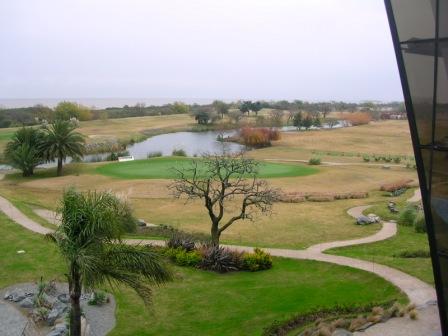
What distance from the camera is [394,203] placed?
120 feet

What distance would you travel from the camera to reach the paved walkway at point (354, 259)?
17712 millimetres

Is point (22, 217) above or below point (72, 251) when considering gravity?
below

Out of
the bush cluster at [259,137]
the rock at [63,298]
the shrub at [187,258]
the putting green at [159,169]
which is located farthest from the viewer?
the bush cluster at [259,137]

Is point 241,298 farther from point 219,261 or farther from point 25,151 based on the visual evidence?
point 25,151

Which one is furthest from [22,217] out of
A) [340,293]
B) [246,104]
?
[246,104]

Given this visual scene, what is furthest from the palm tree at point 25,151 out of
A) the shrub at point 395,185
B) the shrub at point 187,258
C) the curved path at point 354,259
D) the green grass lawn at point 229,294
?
the shrub at point 187,258

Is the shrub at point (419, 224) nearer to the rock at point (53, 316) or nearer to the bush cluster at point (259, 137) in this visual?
the rock at point (53, 316)

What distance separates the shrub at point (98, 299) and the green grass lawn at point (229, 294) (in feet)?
1.89

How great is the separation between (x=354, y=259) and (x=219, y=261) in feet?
18.7

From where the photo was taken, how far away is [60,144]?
170 ft

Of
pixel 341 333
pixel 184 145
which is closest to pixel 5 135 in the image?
pixel 184 145

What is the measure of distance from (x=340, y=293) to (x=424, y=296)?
265 cm

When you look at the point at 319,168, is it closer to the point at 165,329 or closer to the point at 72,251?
the point at 165,329

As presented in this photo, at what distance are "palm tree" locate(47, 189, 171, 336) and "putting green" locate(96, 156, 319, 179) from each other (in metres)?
34.0
